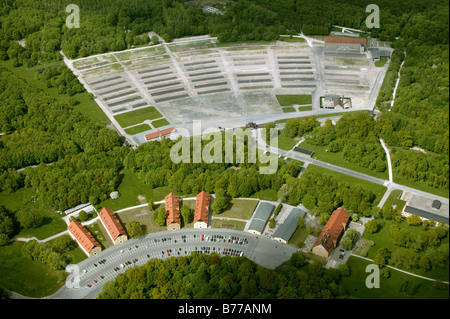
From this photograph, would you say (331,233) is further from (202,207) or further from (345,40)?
(345,40)

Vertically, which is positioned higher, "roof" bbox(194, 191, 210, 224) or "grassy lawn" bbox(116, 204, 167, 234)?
"roof" bbox(194, 191, 210, 224)

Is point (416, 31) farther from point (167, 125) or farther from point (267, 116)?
point (167, 125)

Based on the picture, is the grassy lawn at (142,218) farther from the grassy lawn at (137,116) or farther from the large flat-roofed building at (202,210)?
the grassy lawn at (137,116)

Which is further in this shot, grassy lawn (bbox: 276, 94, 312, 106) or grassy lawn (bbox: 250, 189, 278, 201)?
grassy lawn (bbox: 276, 94, 312, 106)

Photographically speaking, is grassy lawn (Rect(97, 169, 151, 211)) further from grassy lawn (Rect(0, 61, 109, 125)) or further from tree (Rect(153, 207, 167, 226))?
grassy lawn (Rect(0, 61, 109, 125))

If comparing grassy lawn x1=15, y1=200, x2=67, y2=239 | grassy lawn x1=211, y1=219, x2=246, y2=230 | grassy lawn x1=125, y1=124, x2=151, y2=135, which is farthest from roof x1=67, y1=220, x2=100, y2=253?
grassy lawn x1=125, y1=124, x2=151, y2=135

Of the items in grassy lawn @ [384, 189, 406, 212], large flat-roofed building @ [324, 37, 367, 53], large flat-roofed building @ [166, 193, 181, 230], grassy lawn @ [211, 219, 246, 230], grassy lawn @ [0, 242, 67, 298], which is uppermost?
large flat-roofed building @ [324, 37, 367, 53]
